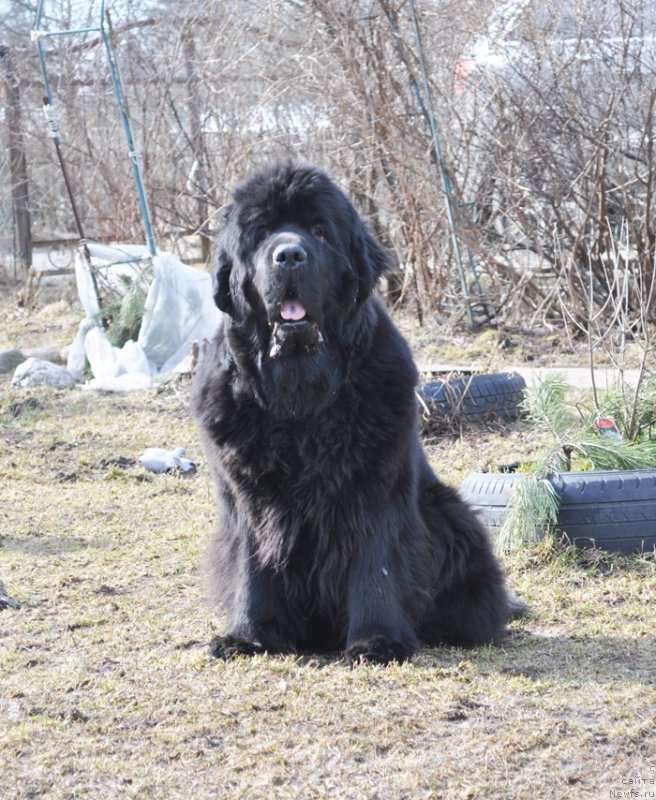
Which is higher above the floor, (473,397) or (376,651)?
(473,397)

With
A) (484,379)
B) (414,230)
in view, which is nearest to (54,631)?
(484,379)

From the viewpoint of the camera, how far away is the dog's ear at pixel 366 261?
3.44 metres

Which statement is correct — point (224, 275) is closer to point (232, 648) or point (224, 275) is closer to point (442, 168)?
point (232, 648)

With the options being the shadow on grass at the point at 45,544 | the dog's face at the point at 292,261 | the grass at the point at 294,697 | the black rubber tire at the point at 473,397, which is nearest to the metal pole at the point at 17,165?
the black rubber tire at the point at 473,397

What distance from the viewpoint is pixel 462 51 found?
29.3 ft

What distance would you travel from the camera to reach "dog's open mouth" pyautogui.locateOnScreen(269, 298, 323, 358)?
329 cm

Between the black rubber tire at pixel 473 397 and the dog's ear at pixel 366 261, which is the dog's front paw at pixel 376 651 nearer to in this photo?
the dog's ear at pixel 366 261

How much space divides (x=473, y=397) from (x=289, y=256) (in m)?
3.64

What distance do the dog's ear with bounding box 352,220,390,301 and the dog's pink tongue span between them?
0.73 ft

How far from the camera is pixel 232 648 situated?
11.0ft

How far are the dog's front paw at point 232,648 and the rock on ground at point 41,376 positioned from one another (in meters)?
6.28

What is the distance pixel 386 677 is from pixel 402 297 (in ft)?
22.8

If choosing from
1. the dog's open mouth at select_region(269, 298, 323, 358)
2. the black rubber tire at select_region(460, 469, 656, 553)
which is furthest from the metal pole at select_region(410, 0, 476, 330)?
the dog's open mouth at select_region(269, 298, 323, 358)

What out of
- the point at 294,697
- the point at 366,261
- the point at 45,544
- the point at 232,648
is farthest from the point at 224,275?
the point at 45,544
